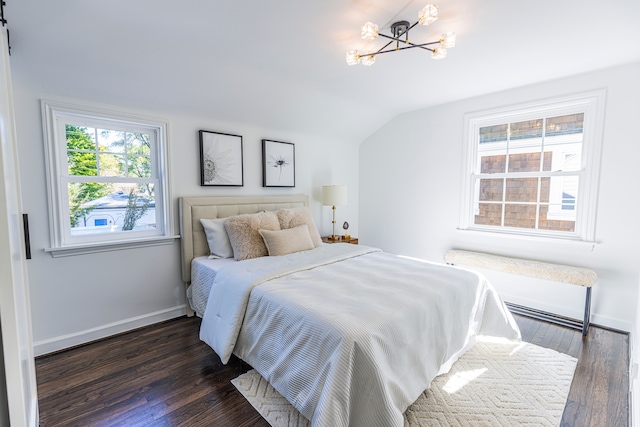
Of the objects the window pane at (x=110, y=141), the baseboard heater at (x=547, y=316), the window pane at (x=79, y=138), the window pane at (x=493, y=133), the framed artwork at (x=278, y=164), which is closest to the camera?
the window pane at (x=79, y=138)

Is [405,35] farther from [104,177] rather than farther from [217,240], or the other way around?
[104,177]

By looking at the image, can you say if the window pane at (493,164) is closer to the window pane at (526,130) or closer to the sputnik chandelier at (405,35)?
the window pane at (526,130)

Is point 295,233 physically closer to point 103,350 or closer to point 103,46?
point 103,350

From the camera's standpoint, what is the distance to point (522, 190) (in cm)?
324

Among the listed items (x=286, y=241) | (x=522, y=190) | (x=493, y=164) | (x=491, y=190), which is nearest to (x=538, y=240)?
(x=522, y=190)

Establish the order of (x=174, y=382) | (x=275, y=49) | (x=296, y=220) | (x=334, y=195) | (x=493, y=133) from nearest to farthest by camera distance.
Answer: (x=174, y=382) < (x=275, y=49) < (x=296, y=220) < (x=493, y=133) < (x=334, y=195)

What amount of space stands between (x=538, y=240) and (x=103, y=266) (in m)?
4.09

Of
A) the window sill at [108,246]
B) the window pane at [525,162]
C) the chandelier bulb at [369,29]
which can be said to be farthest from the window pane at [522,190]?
the window sill at [108,246]

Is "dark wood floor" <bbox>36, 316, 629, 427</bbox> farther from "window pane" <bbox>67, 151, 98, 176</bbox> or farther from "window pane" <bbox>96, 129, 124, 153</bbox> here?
"window pane" <bbox>96, 129, 124, 153</bbox>

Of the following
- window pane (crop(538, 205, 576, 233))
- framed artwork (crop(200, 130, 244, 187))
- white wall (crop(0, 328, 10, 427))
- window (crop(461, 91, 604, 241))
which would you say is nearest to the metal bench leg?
window (crop(461, 91, 604, 241))

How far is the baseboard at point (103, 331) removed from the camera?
2.28 meters

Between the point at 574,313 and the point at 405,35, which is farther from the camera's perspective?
the point at 574,313

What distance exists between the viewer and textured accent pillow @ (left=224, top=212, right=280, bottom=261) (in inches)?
106

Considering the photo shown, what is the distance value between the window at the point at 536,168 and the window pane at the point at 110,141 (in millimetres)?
3616
